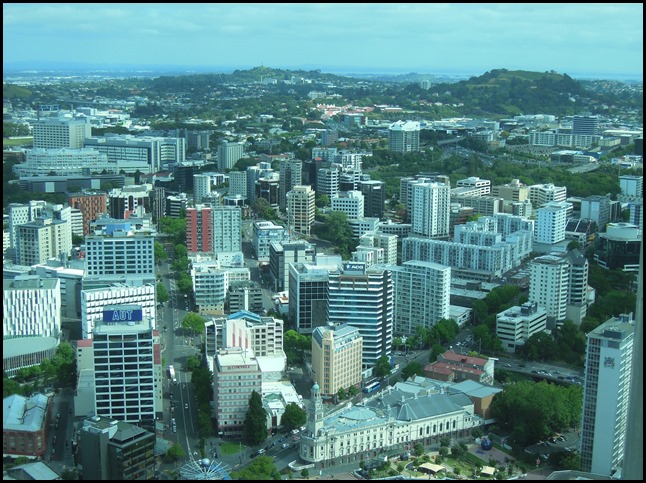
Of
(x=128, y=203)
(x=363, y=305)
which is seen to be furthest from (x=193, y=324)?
(x=128, y=203)

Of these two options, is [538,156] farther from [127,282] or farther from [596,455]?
[596,455]

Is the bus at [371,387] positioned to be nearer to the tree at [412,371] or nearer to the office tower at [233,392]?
the tree at [412,371]

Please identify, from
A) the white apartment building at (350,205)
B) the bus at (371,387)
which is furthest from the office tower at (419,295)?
the white apartment building at (350,205)

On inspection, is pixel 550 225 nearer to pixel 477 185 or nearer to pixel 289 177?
pixel 477 185

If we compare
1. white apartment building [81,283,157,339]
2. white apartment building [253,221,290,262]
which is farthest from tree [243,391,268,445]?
white apartment building [253,221,290,262]

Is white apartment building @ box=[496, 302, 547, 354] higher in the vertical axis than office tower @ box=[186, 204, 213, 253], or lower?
lower

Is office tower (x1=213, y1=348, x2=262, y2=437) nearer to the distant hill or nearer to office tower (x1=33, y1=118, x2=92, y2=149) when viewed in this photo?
office tower (x1=33, y1=118, x2=92, y2=149)
